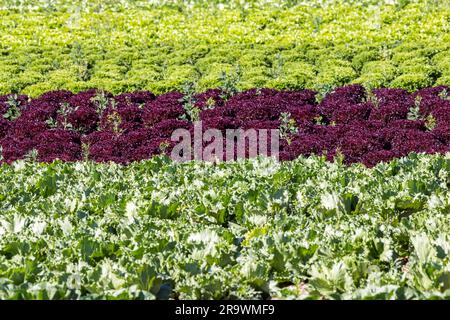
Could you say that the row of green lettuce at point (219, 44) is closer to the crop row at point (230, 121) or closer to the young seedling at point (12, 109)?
the crop row at point (230, 121)

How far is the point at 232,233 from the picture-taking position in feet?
13.9

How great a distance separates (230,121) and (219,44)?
919cm

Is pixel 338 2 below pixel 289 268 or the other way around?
the other way around

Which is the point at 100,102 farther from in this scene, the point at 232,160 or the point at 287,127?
the point at 232,160

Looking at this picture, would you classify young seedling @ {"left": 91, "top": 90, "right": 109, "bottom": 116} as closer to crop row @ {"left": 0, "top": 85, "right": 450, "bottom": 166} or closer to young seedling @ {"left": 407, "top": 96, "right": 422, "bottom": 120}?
crop row @ {"left": 0, "top": 85, "right": 450, "bottom": 166}

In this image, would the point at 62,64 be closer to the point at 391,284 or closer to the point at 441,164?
the point at 441,164

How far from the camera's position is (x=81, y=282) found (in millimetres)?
3545

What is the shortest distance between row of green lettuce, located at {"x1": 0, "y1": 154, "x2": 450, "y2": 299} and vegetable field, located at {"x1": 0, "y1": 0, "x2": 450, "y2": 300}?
1 cm

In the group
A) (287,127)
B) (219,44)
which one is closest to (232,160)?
(287,127)

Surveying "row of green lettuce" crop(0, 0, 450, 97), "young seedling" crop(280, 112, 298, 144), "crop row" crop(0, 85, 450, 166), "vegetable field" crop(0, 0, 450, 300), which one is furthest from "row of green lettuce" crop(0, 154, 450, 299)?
"row of green lettuce" crop(0, 0, 450, 97)

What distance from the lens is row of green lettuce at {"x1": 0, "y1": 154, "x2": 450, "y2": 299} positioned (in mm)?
3488

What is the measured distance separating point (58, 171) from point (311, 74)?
8.19m

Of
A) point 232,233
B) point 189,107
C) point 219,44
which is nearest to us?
point 232,233

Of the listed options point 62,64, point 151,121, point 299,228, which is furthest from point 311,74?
point 299,228
